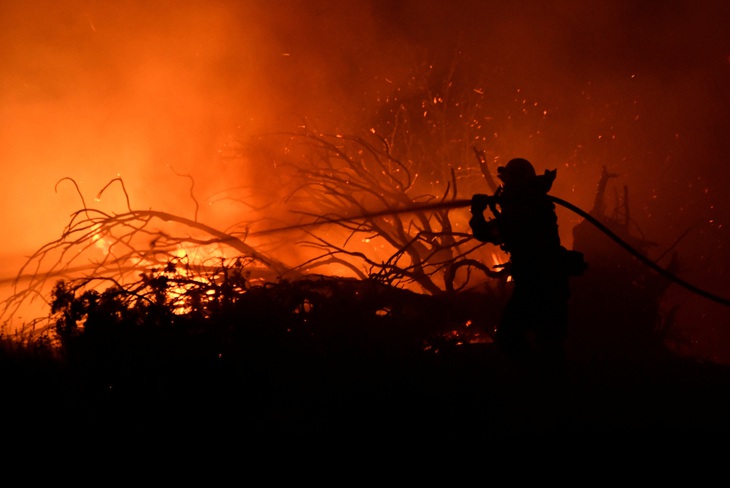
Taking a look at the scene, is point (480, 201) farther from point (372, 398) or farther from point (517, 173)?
point (372, 398)

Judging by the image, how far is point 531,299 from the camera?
194 inches

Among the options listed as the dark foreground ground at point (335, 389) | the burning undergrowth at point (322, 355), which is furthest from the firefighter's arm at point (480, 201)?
the dark foreground ground at point (335, 389)

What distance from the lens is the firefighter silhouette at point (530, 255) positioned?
15.8 feet

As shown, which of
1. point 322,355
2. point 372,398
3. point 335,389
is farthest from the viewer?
point 322,355

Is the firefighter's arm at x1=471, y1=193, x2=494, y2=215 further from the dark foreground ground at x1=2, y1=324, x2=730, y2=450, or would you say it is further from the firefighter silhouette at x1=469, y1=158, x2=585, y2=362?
the dark foreground ground at x1=2, y1=324, x2=730, y2=450

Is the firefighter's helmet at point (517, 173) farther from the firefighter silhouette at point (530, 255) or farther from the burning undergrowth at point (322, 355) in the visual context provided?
the burning undergrowth at point (322, 355)

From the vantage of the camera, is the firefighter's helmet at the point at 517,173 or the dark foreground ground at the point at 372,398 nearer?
the firefighter's helmet at the point at 517,173

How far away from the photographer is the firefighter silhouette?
15.8 ft

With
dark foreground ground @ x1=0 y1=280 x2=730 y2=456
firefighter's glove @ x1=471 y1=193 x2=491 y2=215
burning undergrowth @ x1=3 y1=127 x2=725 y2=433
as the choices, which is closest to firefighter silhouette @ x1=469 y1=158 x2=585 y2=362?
firefighter's glove @ x1=471 y1=193 x2=491 y2=215

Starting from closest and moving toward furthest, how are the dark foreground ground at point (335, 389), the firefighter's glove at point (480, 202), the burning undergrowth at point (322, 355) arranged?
the firefighter's glove at point (480, 202) < the dark foreground ground at point (335, 389) < the burning undergrowth at point (322, 355)

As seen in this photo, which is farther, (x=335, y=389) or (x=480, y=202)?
(x=335, y=389)

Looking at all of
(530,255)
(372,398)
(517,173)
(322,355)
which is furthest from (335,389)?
(517,173)

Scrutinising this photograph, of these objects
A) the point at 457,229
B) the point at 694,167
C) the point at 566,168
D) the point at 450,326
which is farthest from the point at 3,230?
the point at 694,167

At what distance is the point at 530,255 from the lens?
15.9 feet
